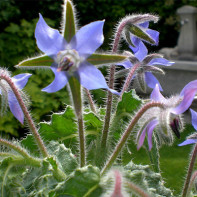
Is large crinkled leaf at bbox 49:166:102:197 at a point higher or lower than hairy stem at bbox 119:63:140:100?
lower

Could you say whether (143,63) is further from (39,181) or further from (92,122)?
(39,181)

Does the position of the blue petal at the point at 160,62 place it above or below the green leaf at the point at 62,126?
above

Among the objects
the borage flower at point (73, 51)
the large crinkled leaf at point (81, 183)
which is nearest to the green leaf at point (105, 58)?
the borage flower at point (73, 51)

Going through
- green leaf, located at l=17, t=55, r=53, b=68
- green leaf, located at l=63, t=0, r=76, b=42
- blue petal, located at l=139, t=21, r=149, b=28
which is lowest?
green leaf, located at l=17, t=55, r=53, b=68

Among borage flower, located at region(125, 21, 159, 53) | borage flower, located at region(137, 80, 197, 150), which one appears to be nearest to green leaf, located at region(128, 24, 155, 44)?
borage flower, located at region(125, 21, 159, 53)

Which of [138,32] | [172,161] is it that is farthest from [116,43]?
[172,161]

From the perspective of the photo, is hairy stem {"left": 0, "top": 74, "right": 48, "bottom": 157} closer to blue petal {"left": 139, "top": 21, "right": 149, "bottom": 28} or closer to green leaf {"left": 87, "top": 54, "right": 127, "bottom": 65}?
green leaf {"left": 87, "top": 54, "right": 127, "bottom": 65}

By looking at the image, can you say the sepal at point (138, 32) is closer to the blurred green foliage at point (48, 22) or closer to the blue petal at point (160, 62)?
the blue petal at point (160, 62)
